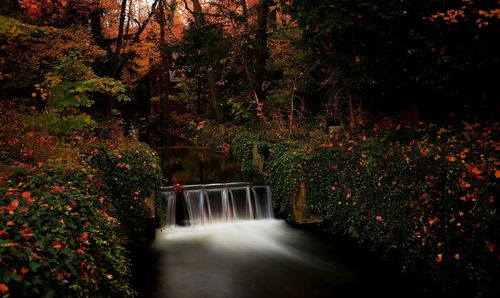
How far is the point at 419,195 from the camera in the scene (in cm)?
646

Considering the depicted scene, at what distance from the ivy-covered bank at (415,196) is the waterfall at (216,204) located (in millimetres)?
900

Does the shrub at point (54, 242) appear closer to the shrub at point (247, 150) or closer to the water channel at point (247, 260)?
the water channel at point (247, 260)

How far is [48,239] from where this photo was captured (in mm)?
3629

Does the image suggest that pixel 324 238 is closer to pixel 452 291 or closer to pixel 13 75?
pixel 452 291

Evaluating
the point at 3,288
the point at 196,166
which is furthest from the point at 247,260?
the point at 196,166

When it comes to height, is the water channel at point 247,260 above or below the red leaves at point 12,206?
below

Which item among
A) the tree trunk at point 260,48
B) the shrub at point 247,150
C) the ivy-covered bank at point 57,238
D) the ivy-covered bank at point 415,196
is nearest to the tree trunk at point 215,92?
the tree trunk at point 260,48

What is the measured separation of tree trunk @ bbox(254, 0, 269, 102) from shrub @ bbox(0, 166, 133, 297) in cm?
1249

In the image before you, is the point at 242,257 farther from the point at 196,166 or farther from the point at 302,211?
the point at 196,166

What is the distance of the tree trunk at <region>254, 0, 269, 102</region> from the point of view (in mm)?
17188

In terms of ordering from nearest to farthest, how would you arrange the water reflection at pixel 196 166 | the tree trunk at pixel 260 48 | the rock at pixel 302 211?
the rock at pixel 302 211 → the water reflection at pixel 196 166 → the tree trunk at pixel 260 48

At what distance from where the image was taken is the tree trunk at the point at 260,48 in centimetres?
1719

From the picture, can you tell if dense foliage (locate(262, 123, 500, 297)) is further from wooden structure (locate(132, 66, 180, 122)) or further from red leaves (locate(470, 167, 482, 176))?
wooden structure (locate(132, 66, 180, 122))

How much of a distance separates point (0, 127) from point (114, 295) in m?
5.60
